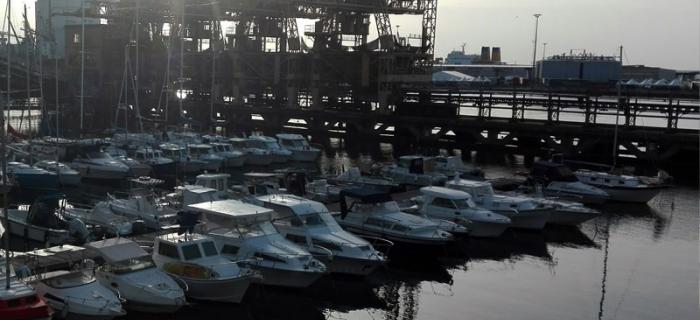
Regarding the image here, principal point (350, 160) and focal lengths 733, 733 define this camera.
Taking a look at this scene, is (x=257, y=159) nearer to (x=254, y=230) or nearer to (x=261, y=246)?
(x=254, y=230)

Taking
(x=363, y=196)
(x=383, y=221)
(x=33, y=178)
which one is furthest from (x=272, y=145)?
(x=383, y=221)

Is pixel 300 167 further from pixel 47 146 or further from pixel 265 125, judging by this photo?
pixel 265 125

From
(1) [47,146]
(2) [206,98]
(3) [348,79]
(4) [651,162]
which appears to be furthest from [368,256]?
(2) [206,98]

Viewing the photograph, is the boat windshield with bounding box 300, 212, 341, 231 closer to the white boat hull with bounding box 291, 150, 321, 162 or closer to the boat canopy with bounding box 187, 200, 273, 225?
the boat canopy with bounding box 187, 200, 273, 225

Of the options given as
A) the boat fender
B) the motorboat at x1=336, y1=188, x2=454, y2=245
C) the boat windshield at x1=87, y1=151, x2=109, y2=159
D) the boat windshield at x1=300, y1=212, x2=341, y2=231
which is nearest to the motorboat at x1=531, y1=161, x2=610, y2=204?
the motorboat at x1=336, y1=188, x2=454, y2=245

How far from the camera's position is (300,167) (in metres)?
58.8

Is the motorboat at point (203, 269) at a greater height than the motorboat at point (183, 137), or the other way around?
the motorboat at point (183, 137)

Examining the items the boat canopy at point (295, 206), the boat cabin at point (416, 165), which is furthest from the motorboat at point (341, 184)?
the boat canopy at point (295, 206)

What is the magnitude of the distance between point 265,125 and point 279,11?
13.4 meters

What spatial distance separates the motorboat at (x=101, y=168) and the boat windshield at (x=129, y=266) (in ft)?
84.6

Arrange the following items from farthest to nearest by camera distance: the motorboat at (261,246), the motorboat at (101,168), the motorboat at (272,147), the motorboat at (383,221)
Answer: the motorboat at (272,147) < the motorboat at (101,168) < the motorboat at (383,221) < the motorboat at (261,246)

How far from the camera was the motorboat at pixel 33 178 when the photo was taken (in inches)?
1612

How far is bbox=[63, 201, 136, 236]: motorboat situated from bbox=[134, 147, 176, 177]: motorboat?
16.6 meters

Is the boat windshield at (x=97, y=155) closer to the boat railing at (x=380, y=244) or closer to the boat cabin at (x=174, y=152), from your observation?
the boat cabin at (x=174, y=152)
